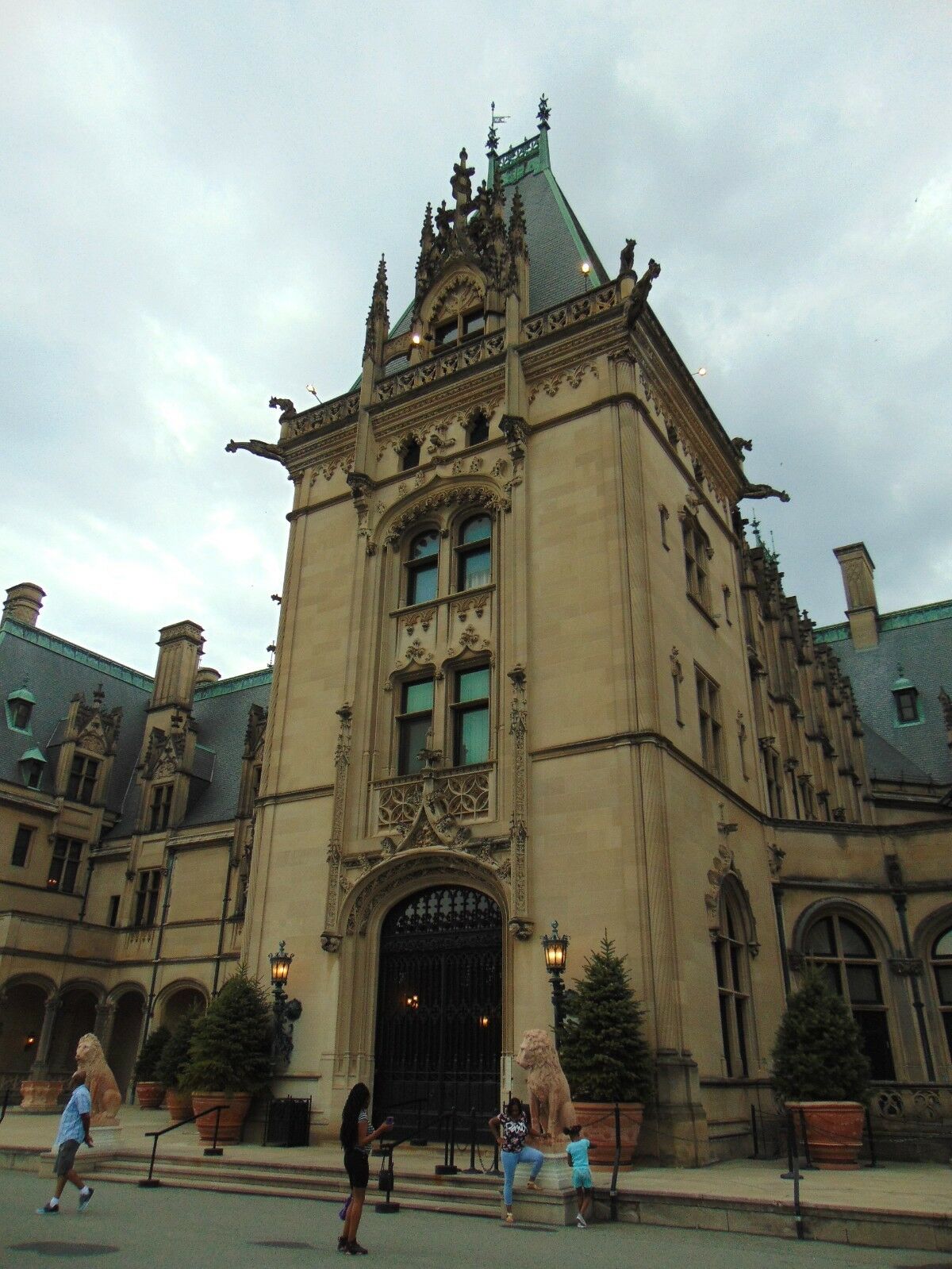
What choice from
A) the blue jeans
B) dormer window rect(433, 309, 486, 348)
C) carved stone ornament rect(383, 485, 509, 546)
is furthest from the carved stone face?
dormer window rect(433, 309, 486, 348)

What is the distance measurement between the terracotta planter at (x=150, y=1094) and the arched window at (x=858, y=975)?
2004 centimetres

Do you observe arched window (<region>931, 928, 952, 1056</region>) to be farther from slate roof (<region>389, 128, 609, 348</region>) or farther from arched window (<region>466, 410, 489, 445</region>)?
slate roof (<region>389, 128, 609, 348</region>)

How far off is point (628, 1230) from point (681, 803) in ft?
30.9

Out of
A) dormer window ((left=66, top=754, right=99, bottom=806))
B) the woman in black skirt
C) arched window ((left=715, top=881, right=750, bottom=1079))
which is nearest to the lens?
the woman in black skirt

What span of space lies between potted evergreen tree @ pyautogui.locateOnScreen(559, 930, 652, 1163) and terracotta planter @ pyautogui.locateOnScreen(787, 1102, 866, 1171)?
2.77 metres

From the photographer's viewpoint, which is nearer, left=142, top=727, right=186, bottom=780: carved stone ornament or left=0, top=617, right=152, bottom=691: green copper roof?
left=142, top=727, right=186, bottom=780: carved stone ornament

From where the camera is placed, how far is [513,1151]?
11.9 m

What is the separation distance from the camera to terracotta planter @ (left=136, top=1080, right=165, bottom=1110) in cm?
2977

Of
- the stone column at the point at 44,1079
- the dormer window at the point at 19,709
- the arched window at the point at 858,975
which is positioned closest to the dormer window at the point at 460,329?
the arched window at the point at 858,975

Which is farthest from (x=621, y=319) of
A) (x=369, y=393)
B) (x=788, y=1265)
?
(x=788, y=1265)

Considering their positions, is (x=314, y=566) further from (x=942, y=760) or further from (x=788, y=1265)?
(x=942, y=760)

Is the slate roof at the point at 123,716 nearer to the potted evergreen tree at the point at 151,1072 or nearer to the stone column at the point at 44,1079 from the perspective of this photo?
the stone column at the point at 44,1079

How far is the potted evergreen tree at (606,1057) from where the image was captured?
606 inches

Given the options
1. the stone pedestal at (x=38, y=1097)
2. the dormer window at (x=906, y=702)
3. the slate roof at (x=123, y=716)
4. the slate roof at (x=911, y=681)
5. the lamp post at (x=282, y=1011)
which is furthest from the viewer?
the slate roof at (x=123, y=716)
